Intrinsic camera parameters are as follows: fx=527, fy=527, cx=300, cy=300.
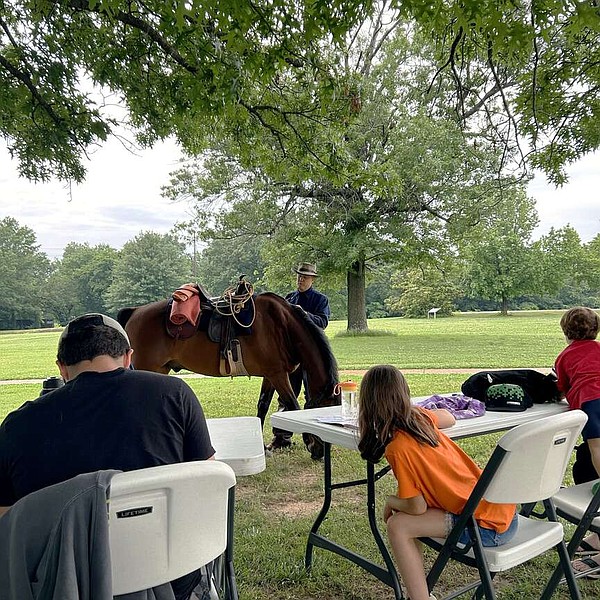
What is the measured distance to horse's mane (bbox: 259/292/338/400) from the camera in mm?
4752

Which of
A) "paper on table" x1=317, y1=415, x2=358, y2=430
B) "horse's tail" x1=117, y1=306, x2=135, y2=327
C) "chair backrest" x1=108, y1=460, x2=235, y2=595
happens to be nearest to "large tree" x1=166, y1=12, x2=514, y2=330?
"horse's tail" x1=117, y1=306, x2=135, y2=327

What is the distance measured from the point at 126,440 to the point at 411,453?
113 centimetres

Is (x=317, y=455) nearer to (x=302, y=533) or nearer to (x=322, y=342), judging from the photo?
(x=322, y=342)

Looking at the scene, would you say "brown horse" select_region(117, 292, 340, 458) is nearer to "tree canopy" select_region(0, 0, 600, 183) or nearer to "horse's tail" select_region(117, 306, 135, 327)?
"horse's tail" select_region(117, 306, 135, 327)

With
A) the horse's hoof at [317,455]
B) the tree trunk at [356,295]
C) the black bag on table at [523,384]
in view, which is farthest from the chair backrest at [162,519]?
the tree trunk at [356,295]

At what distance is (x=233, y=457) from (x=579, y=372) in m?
2.02

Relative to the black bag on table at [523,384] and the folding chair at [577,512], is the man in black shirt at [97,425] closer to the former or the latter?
the folding chair at [577,512]

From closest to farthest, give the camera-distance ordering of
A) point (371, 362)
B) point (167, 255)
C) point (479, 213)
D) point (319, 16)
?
point (319, 16), point (371, 362), point (479, 213), point (167, 255)

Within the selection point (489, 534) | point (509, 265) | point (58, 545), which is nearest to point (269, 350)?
point (489, 534)

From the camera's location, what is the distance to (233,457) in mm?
2021

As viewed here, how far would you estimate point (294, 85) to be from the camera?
545 centimetres

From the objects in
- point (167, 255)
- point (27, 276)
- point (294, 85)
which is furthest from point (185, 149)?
point (27, 276)

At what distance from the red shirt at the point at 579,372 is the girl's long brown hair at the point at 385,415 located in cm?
117

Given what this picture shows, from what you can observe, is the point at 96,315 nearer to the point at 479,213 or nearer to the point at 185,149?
the point at 185,149
